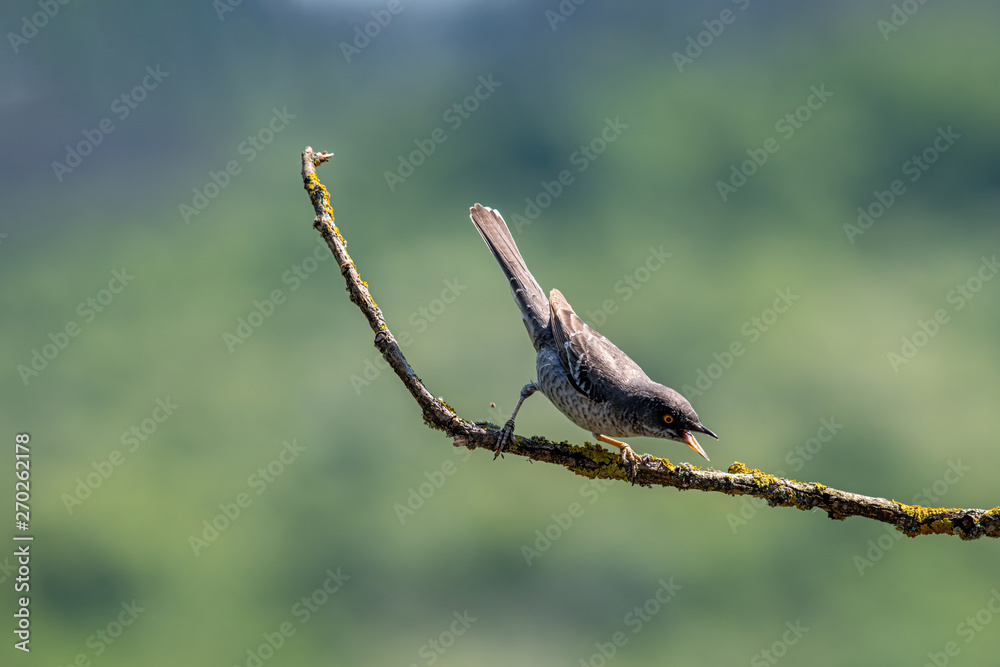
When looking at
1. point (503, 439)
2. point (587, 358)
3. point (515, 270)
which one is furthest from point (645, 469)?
point (515, 270)

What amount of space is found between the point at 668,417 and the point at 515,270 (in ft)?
9.95

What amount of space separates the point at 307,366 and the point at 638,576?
166 ft

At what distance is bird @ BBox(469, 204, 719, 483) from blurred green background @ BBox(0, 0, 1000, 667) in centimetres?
5029

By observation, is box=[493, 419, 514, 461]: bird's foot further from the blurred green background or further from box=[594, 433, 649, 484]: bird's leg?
the blurred green background

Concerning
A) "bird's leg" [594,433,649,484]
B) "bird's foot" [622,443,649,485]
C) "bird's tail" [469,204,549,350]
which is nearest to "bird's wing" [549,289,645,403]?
"bird's tail" [469,204,549,350]

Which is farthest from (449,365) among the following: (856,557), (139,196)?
(139,196)

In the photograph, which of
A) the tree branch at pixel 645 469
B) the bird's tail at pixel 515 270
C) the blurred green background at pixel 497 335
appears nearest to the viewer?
the tree branch at pixel 645 469

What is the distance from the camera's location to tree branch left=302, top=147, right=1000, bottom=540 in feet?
21.5

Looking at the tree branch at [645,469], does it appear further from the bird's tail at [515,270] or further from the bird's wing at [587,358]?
the bird's tail at [515,270]

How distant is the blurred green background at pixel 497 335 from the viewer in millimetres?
82375

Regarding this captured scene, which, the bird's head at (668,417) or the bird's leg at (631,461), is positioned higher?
the bird's head at (668,417)

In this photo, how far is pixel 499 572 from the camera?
287 ft

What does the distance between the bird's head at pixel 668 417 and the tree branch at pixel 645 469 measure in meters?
0.49

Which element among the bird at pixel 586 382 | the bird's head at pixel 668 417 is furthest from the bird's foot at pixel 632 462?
the bird's head at pixel 668 417
